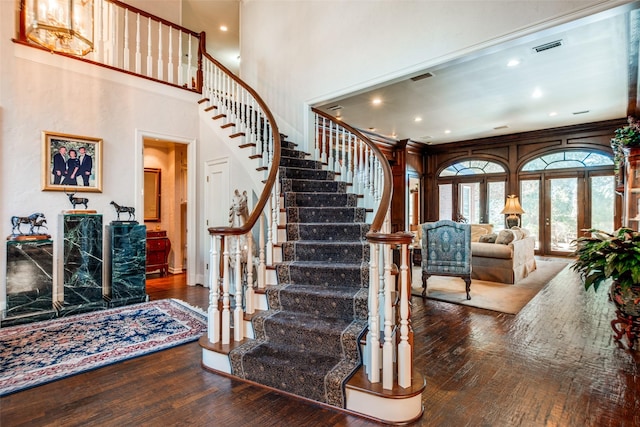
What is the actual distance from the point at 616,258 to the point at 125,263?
222 inches

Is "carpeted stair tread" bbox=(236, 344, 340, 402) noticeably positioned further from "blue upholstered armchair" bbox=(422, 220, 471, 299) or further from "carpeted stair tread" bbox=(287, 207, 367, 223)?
"blue upholstered armchair" bbox=(422, 220, 471, 299)

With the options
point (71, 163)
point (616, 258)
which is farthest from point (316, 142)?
point (616, 258)

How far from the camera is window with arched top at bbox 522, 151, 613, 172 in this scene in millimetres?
8227

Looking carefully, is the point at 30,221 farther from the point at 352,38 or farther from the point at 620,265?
the point at 620,265

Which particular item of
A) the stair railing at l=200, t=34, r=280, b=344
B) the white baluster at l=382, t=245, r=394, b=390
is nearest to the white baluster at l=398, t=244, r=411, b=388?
the white baluster at l=382, t=245, r=394, b=390

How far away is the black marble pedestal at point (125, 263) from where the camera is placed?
443 cm

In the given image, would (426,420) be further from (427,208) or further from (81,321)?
(427,208)

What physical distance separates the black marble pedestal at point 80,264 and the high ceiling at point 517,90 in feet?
12.5

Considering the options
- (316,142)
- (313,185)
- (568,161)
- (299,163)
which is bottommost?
(313,185)

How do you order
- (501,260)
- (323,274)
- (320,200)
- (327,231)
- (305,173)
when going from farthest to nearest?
(501,260) < (305,173) < (320,200) < (327,231) < (323,274)

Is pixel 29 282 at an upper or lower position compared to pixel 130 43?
lower

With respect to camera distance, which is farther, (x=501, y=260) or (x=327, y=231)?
(x=501, y=260)

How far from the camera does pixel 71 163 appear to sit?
170 inches

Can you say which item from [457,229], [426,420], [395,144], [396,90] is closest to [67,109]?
[396,90]
